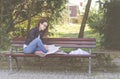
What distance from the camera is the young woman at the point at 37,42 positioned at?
11125 mm

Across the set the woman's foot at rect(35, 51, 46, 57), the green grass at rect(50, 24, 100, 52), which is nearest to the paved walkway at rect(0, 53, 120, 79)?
the woman's foot at rect(35, 51, 46, 57)

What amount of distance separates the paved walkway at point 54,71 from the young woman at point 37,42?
0.58 m

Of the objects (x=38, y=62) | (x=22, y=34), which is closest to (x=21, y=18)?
(x=22, y=34)

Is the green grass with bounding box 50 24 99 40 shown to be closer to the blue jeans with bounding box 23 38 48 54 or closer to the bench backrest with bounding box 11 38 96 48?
the bench backrest with bounding box 11 38 96 48

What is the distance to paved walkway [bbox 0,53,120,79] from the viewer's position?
1101 centimetres

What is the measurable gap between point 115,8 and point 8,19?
139 inches

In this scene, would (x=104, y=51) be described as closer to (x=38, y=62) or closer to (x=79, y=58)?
(x=79, y=58)

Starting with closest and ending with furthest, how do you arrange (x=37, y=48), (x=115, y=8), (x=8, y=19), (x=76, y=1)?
(x=37, y=48), (x=115, y=8), (x=8, y=19), (x=76, y=1)

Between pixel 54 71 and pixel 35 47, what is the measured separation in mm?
894

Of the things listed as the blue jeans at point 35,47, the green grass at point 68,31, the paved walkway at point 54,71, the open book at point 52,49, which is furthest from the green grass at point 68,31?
the blue jeans at point 35,47

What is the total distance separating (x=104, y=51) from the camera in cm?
1193

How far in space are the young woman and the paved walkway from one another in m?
0.58

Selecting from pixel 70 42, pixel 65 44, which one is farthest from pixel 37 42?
pixel 70 42

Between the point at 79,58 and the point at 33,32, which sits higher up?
the point at 33,32
